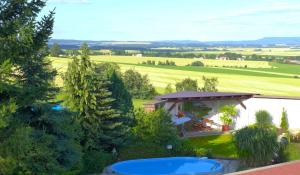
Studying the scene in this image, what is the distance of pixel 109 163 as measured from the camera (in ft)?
72.6

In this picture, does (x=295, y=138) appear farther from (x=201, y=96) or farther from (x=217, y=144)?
(x=201, y=96)

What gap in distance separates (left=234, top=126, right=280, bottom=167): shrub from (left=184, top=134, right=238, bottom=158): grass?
2440 millimetres

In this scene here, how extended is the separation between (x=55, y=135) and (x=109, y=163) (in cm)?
527

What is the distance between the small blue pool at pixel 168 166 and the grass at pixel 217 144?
232 cm

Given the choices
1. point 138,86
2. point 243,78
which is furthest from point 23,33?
point 243,78

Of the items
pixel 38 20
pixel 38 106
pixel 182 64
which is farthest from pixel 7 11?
pixel 182 64

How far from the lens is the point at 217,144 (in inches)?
1098

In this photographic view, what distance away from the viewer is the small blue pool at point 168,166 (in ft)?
70.1

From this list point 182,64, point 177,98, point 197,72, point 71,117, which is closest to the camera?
point 71,117

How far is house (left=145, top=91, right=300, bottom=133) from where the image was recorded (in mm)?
30328

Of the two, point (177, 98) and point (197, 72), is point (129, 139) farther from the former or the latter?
point (197, 72)

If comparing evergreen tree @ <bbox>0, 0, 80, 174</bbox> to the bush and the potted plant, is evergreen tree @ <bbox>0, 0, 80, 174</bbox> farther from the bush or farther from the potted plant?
the potted plant

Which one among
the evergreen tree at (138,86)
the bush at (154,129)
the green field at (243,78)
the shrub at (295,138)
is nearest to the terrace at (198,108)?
the shrub at (295,138)

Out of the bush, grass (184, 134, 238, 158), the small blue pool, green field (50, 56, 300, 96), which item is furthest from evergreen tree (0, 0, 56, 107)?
green field (50, 56, 300, 96)
